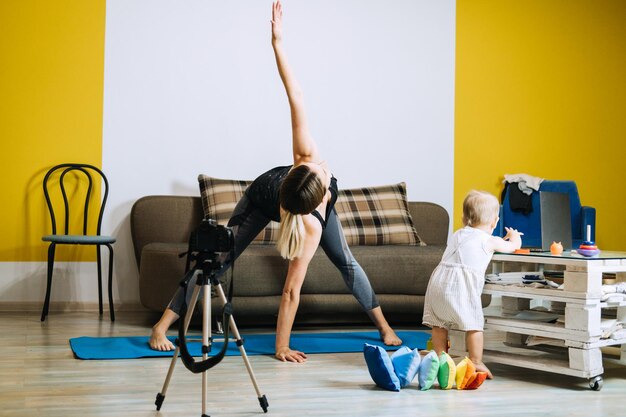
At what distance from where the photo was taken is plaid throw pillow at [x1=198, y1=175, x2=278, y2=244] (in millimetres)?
4742

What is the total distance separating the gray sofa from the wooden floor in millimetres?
785

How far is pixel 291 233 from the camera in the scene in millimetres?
3189

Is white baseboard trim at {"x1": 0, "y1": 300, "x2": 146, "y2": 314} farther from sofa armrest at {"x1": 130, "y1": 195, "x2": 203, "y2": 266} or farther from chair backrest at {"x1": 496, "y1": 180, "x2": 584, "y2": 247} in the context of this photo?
chair backrest at {"x1": 496, "y1": 180, "x2": 584, "y2": 247}

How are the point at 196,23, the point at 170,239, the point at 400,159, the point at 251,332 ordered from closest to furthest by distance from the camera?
1. the point at 251,332
2. the point at 170,239
3. the point at 196,23
4. the point at 400,159

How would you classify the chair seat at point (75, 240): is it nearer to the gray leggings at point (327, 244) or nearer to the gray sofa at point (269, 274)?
the gray sofa at point (269, 274)

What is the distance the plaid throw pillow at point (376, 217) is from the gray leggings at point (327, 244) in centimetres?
111

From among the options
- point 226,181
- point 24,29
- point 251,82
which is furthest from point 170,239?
point 24,29

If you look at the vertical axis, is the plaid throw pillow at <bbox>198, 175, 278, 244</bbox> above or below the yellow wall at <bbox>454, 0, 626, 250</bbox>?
below

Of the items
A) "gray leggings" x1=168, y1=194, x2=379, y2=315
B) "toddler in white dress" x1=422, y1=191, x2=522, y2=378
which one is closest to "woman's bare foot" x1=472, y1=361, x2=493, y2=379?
"toddler in white dress" x1=422, y1=191, x2=522, y2=378

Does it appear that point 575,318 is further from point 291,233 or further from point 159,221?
point 159,221

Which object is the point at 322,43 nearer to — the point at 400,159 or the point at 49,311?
the point at 400,159

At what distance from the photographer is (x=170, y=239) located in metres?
4.82

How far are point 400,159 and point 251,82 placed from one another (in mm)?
1145

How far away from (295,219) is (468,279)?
2.36ft
